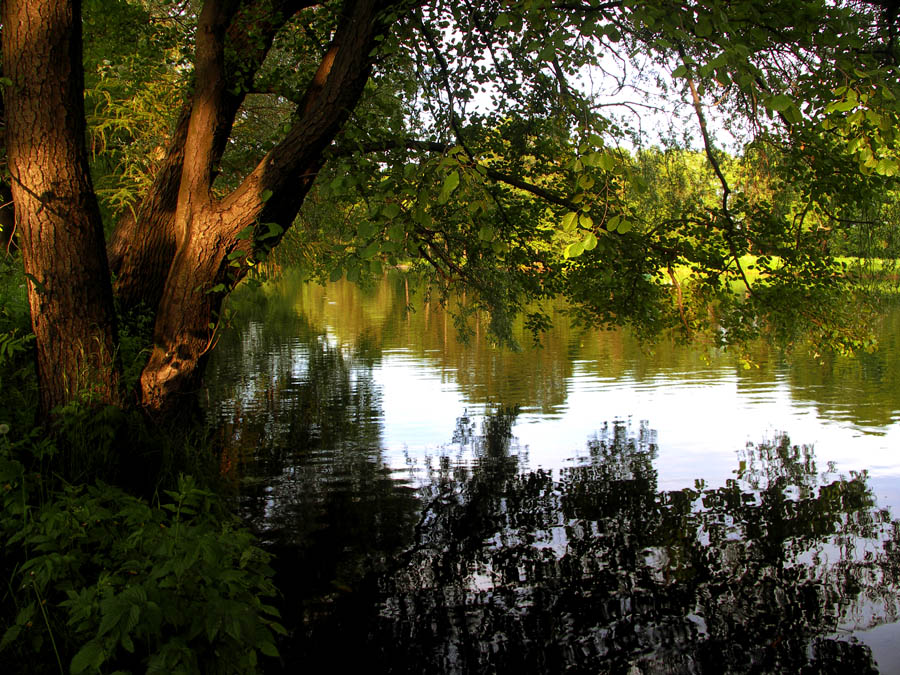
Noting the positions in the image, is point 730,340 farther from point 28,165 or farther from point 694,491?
point 28,165

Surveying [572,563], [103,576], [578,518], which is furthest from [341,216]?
[103,576]

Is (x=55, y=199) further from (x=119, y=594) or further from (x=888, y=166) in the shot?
(x=888, y=166)

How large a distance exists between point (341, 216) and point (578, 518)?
5600 mm

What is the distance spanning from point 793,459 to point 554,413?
4212 mm

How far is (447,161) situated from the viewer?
3701 millimetres

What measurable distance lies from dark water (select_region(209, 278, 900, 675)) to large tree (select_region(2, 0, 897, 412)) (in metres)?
1.99

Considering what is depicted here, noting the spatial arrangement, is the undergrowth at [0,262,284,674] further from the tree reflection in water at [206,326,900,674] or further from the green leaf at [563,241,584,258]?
the green leaf at [563,241,584,258]

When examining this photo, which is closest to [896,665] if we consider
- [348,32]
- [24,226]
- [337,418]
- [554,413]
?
[348,32]

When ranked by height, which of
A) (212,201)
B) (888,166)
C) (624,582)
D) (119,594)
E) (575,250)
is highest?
(212,201)

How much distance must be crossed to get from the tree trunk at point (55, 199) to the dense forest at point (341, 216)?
0.05ft

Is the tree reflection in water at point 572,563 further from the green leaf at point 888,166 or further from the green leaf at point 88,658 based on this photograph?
the green leaf at point 888,166

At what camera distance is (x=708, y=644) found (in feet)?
16.2

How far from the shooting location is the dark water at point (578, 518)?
4980 mm

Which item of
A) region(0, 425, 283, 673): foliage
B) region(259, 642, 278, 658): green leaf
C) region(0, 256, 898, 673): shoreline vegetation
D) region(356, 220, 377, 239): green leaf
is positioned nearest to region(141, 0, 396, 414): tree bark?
region(0, 256, 898, 673): shoreline vegetation
